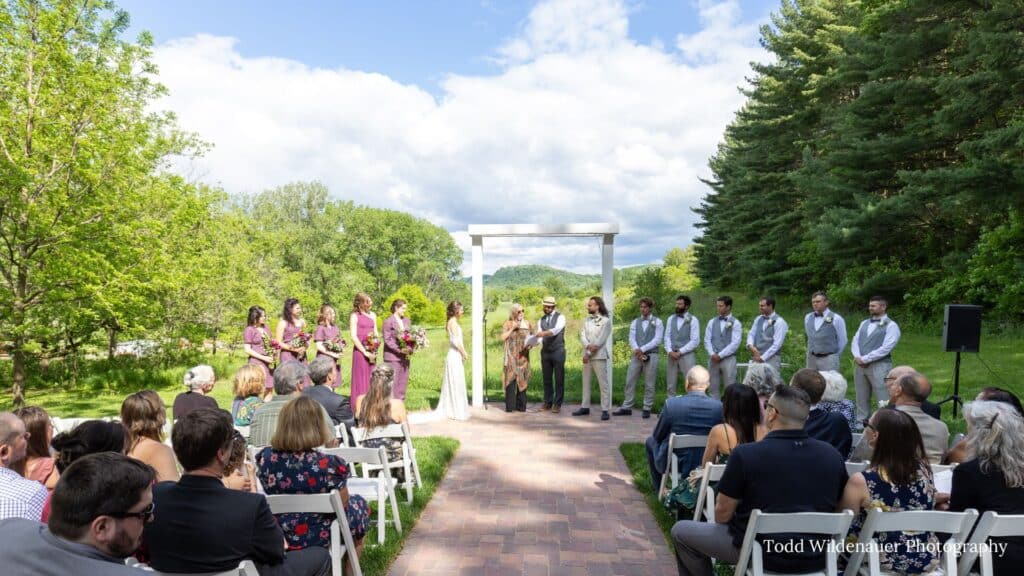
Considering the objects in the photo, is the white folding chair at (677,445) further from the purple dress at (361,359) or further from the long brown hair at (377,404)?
the purple dress at (361,359)

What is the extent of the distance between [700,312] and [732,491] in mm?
24878

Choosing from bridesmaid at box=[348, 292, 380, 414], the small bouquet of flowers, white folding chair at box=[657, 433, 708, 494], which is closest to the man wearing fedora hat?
bridesmaid at box=[348, 292, 380, 414]

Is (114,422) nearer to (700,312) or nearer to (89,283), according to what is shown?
(89,283)

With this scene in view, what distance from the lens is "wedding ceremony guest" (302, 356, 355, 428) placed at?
203 inches

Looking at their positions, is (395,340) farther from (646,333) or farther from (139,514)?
(139,514)

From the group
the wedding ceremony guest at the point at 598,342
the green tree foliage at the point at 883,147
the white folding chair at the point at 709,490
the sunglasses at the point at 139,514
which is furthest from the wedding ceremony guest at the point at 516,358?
the green tree foliage at the point at 883,147

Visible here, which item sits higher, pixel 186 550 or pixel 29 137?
pixel 29 137

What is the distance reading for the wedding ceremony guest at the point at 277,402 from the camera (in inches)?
171

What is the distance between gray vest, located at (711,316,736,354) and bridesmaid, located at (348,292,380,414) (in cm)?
478

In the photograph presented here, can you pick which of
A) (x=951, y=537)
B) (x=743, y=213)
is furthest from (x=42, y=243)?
(x=743, y=213)

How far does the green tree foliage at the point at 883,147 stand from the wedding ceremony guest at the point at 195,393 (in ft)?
49.0

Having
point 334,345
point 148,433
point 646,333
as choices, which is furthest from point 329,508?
point 646,333

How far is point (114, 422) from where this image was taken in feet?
9.50

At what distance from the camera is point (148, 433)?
345cm
